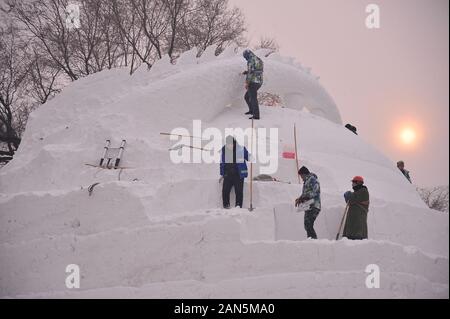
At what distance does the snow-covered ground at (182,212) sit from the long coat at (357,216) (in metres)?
0.66

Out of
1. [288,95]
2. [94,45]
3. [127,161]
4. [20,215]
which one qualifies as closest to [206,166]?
[127,161]

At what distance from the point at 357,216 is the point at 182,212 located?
2.49m

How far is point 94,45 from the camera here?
1571 cm

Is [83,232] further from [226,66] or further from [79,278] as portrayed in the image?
[226,66]

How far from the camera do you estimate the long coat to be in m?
5.87

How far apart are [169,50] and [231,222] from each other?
1357 cm

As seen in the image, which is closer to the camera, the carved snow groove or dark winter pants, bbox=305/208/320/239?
dark winter pants, bbox=305/208/320/239

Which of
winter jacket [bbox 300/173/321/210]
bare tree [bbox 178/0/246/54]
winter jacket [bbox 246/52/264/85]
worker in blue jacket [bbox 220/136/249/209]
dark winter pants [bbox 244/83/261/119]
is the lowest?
winter jacket [bbox 300/173/321/210]

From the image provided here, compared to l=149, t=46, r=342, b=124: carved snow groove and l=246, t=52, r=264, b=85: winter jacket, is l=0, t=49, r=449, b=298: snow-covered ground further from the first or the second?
l=246, t=52, r=264, b=85: winter jacket

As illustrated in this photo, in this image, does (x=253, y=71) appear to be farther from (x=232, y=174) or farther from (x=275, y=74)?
(x=232, y=174)

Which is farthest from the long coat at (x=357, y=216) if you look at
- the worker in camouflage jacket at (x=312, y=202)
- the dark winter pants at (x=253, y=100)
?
the dark winter pants at (x=253, y=100)

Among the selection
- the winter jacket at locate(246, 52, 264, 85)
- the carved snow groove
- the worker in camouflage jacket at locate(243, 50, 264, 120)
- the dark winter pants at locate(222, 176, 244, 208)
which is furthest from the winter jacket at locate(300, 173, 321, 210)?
the carved snow groove

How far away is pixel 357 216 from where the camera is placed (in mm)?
5914

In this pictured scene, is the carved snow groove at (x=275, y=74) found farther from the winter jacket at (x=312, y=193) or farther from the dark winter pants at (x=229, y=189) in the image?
the winter jacket at (x=312, y=193)
